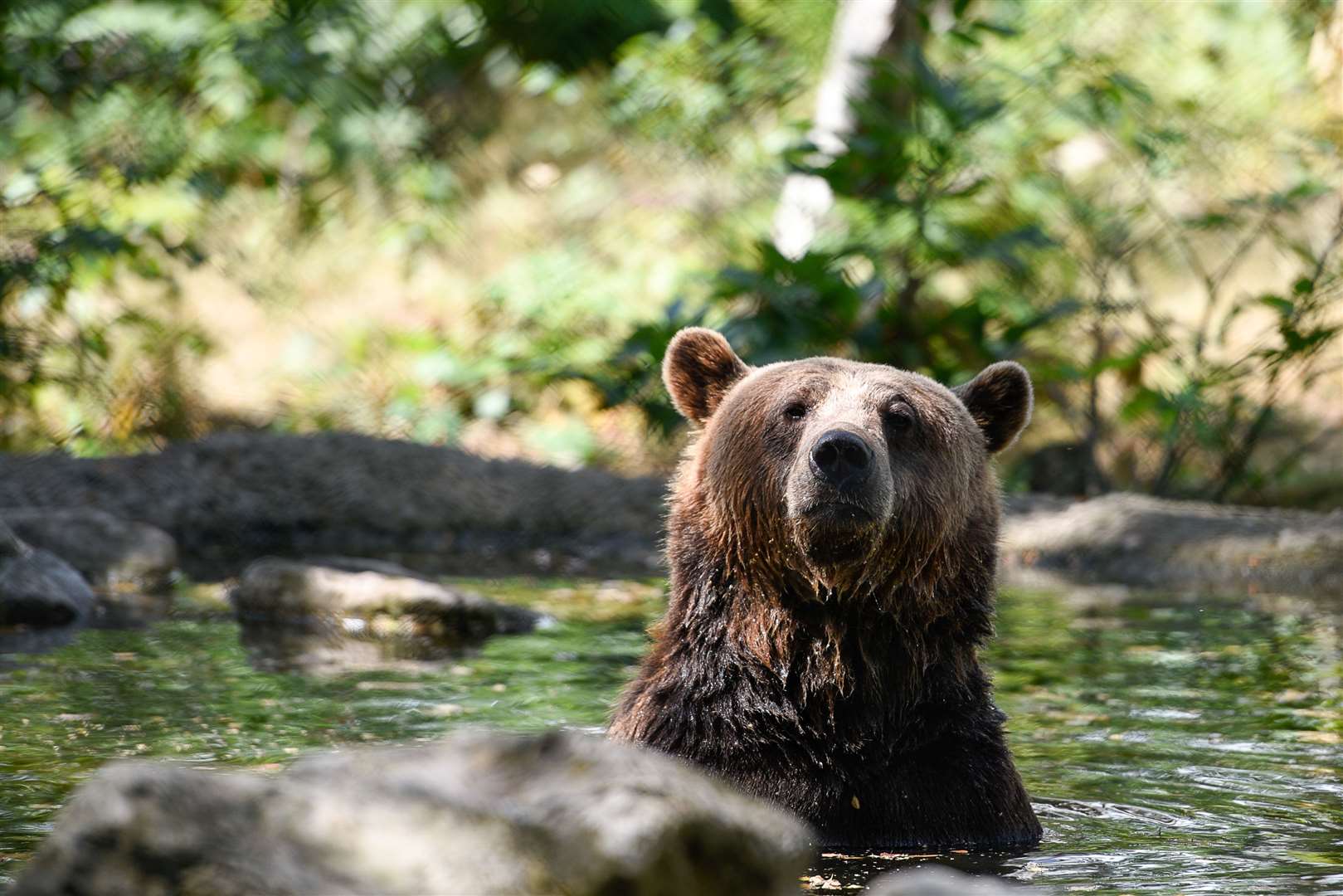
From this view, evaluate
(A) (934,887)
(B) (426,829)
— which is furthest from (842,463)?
(B) (426,829)

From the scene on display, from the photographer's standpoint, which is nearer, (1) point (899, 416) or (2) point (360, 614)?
(1) point (899, 416)

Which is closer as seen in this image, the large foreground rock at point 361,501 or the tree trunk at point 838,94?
the large foreground rock at point 361,501

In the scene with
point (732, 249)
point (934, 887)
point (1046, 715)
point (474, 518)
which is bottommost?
point (1046, 715)

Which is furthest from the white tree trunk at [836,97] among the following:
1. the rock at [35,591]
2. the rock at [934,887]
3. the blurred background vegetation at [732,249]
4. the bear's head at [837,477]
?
the rock at [934,887]

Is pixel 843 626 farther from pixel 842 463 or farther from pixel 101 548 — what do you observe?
pixel 101 548

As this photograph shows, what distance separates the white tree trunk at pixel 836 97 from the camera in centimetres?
1067

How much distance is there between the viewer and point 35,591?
6594 millimetres

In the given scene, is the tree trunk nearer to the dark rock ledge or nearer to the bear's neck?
the dark rock ledge

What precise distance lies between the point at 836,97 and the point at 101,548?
18.0 feet

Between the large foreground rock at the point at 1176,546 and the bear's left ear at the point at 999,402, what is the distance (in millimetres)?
4171

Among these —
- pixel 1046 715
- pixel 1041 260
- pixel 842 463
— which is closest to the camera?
pixel 842 463

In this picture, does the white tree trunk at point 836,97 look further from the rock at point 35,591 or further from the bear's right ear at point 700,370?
the bear's right ear at point 700,370

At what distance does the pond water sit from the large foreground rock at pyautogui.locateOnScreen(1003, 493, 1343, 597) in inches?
29.0

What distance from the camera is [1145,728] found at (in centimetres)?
556
